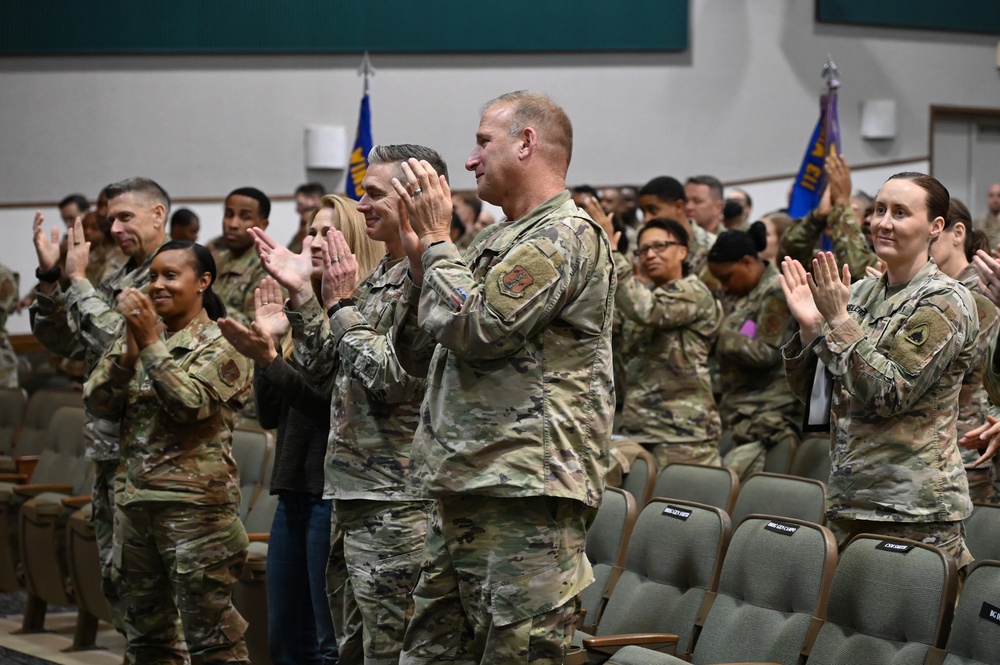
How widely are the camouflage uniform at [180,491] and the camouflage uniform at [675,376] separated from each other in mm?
1659

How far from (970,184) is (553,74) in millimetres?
3808

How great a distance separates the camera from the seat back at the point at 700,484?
13.0ft

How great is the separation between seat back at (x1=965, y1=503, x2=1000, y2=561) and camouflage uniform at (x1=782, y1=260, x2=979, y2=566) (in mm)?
297

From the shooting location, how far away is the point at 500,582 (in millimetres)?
2299

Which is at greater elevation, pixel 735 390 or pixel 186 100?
pixel 186 100

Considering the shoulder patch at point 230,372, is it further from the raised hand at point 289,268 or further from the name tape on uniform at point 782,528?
the name tape on uniform at point 782,528

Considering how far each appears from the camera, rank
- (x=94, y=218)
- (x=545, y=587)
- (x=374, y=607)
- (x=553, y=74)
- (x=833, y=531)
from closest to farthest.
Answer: (x=545, y=587) < (x=374, y=607) < (x=833, y=531) < (x=94, y=218) < (x=553, y=74)

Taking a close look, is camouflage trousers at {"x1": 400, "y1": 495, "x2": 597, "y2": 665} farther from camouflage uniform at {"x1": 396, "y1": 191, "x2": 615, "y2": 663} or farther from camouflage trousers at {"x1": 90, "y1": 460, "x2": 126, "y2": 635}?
camouflage trousers at {"x1": 90, "y1": 460, "x2": 126, "y2": 635}

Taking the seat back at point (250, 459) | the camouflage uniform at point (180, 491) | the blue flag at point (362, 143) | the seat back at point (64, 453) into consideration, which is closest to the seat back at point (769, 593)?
the camouflage uniform at point (180, 491)

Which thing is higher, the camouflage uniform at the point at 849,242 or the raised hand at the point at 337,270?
the camouflage uniform at the point at 849,242

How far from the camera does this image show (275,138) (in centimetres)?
925

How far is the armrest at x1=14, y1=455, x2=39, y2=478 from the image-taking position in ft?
20.0

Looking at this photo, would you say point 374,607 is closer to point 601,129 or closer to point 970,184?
point 601,129

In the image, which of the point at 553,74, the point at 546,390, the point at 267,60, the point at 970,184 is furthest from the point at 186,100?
the point at 546,390
